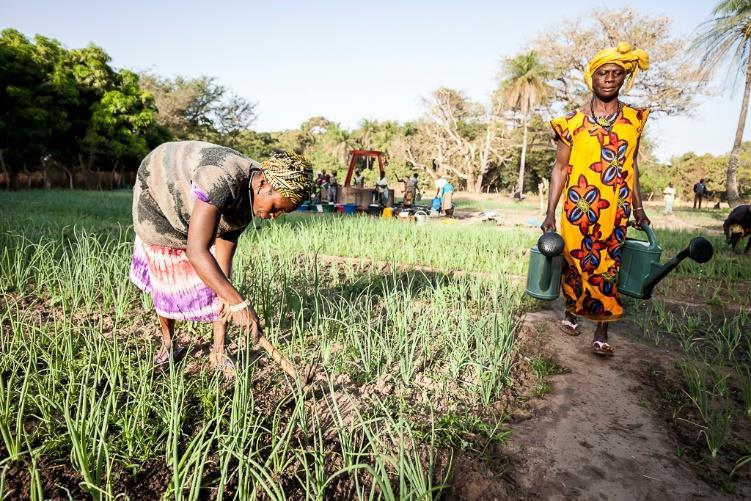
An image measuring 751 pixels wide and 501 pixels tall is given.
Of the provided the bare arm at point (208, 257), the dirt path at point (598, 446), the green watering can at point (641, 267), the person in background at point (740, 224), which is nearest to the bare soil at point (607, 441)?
the dirt path at point (598, 446)

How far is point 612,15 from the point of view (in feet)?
65.2

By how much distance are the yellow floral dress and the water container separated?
42 millimetres

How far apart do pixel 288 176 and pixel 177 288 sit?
803 millimetres

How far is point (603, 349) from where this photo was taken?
2346 millimetres

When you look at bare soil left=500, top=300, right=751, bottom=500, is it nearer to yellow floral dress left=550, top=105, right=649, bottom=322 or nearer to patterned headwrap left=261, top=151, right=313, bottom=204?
yellow floral dress left=550, top=105, right=649, bottom=322

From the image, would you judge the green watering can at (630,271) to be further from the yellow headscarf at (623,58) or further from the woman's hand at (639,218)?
the yellow headscarf at (623,58)

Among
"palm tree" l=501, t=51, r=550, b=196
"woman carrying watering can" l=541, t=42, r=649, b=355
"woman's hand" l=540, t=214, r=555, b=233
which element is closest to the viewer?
"woman carrying watering can" l=541, t=42, r=649, b=355

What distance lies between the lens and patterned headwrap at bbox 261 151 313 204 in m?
1.48

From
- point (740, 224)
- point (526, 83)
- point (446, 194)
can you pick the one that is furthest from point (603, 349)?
point (526, 83)

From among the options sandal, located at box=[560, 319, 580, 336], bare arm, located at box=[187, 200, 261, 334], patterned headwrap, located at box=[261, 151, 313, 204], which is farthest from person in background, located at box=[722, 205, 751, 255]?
bare arm, located at box=[187, 200, 261, 334]

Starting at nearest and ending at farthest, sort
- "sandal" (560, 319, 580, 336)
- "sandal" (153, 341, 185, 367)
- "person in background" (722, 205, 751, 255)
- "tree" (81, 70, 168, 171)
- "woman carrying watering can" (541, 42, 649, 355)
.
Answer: "sandal" (153, 341, 185, 367) < "woman carrying watering can" (541, 42, 649, 355) < "sandal" (560, 319, 580, 336) < "person in background" (722, 205, 751, 255) < "tree" (81, 70, 168, 171)

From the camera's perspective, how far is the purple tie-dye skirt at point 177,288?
1.82 m

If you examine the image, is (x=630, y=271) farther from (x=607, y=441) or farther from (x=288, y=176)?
(x=288, y=176)

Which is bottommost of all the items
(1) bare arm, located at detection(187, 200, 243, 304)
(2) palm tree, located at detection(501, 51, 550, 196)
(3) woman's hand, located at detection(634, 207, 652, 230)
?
(1) bare arm, located at detection(187, 200, 243, 304)
